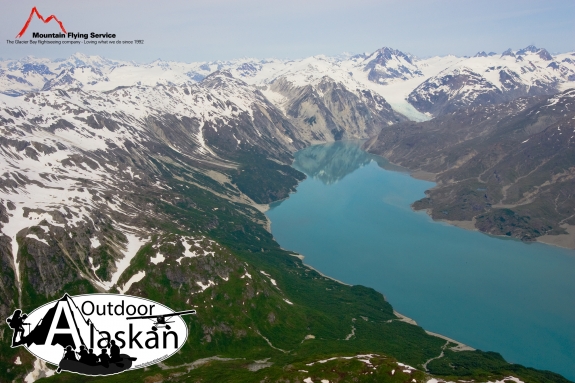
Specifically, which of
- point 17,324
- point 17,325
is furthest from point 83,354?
point 17,324

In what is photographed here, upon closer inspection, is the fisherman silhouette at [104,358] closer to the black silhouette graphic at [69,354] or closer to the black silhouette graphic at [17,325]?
the black silhouette graphic at [69,354]

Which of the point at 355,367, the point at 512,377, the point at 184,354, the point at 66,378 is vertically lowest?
the point at 66,378

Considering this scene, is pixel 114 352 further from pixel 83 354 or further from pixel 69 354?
pixel 69 354

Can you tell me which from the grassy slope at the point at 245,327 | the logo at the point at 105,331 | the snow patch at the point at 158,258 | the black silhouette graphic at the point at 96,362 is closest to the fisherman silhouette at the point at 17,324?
the logo at the point at 105,331

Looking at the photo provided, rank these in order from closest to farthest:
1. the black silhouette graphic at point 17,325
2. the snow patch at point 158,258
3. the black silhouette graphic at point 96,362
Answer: the black silhouette graphic at point 96,362
the black silhouette graphic at point 17,325
the snow patch at point 158,258

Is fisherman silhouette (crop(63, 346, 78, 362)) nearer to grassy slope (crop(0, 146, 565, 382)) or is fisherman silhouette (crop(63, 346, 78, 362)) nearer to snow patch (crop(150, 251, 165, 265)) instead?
grassy slope (crop(0, 146, 565, 382))

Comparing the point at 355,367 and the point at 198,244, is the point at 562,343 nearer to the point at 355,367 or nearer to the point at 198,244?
the point at 355,367

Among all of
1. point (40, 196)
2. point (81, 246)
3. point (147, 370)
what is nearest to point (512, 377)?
point (147, 370)
